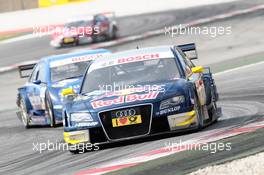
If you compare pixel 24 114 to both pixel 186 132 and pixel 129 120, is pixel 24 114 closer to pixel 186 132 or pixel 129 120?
pixel 186 132

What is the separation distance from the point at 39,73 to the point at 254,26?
15104 millimetres

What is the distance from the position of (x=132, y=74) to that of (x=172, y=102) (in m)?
1.11

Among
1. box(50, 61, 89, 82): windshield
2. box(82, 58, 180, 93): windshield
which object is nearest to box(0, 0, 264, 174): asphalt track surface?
box(82, 58, 180, 93): windshield

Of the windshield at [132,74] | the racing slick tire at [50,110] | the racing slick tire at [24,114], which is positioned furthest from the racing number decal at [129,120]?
the racing slick tire at [24,114]

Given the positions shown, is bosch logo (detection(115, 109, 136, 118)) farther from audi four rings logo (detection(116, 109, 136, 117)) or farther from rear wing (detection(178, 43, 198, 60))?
rear wing (detection(178, 43, 198, 60))

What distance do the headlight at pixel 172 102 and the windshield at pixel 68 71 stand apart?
4810 mm

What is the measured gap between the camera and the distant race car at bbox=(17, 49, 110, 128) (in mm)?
13852

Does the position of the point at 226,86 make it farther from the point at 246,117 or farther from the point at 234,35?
the point at 234,35

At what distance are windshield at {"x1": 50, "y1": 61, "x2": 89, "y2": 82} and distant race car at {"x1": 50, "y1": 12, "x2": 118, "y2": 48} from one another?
1701 cm

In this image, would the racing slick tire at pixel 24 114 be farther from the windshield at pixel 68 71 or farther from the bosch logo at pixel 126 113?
the bosch logo at pixel 126 113

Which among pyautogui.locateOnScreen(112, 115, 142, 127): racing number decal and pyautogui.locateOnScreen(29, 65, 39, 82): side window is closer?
pyautogui.locateOnScreen(112, 115, 142, 127): racing number decal

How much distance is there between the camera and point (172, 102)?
980 centimetres

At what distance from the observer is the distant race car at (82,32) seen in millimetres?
31844
